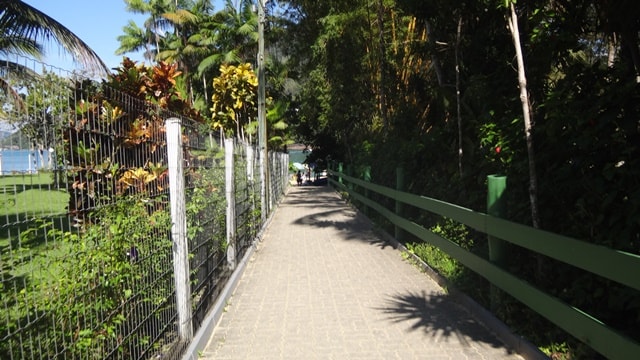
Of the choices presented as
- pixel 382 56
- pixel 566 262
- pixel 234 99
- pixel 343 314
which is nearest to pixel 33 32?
pixel 234 99

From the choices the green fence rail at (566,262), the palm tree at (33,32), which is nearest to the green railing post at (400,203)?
the green fence rail at (566,262)

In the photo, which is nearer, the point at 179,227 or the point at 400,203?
the point at 179,227

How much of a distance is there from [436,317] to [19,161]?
4.55 m

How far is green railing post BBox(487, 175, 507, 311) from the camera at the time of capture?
5.21 m

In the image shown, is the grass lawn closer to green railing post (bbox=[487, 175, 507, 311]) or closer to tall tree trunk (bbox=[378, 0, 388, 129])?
green railing post (bbox=[487, 175, 507, 311])

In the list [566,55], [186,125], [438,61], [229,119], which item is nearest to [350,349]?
[186,125]

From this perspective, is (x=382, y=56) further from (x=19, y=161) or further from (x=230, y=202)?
(x=19, y=161)

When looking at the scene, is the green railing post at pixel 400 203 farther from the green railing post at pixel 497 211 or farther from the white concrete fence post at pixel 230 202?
the green railing post at pixel 497 211

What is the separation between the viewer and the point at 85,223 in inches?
118

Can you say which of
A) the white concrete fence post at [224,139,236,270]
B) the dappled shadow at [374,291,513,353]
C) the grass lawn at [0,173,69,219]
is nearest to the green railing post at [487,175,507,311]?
the dappled shadow at [374,291,513,353]

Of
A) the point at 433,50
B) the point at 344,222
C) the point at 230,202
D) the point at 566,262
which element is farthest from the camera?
the point at 344,222

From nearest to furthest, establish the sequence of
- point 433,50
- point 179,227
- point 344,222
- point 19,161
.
Result: point 19,161, point 179,227, point 433,50, point 344,222

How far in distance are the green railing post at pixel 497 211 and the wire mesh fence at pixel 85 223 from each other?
3.01 m

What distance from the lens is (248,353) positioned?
15.5 ft
